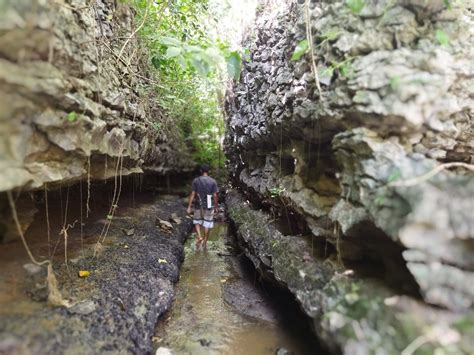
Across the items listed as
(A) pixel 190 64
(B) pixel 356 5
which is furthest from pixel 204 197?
(B) pixel 356 5

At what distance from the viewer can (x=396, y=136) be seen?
3799mm

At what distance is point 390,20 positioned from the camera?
3803 mm

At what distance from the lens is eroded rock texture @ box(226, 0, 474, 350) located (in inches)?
120

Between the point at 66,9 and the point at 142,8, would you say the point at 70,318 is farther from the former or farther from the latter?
the point at 142,8

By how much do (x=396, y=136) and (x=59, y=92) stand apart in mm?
3765

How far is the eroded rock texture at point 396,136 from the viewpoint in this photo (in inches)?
120

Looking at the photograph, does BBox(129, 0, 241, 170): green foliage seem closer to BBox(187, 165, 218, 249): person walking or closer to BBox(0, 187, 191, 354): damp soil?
BBox(187, 165, 218, 249): person walking

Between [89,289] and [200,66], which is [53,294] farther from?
[200,66]

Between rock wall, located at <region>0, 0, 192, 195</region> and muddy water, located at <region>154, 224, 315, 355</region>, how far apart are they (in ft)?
8.71

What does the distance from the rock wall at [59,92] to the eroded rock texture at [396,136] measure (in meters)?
2.91

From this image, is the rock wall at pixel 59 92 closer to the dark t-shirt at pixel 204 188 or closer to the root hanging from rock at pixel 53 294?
the root hanging from rock at pixel 53 294

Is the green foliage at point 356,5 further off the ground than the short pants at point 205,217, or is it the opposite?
the green foliage at point 356,5

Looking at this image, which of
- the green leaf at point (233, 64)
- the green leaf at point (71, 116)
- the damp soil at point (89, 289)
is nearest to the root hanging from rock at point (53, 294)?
the damp soil at point (89, 289)

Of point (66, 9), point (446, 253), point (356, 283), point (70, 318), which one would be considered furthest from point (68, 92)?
point (446, 253)
